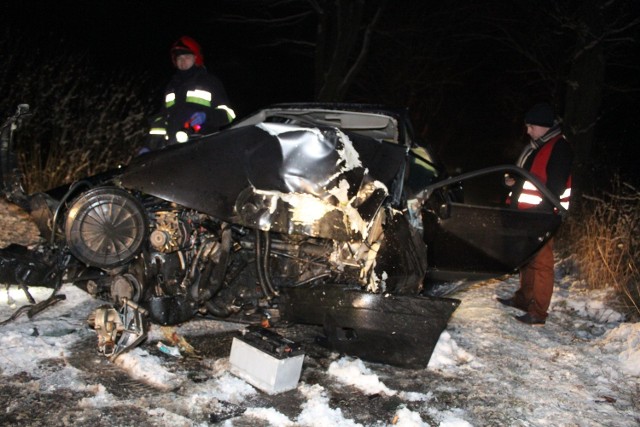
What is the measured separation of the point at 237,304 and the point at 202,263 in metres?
0.38

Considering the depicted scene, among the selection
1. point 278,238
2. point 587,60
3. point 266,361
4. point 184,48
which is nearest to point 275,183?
point 278,238

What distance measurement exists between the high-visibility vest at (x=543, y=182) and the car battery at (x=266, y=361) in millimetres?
2420

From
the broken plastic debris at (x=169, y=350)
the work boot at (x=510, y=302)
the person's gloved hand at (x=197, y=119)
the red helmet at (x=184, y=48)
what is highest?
the red helmet at (x=184, y=48)

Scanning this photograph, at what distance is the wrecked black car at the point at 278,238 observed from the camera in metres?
3.47

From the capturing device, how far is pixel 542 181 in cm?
473

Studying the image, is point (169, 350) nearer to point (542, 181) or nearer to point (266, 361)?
point (266, 361)

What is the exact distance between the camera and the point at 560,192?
468cm

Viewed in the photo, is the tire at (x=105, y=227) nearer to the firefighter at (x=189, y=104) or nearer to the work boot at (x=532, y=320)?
the firefighter at (x=189, y=104)

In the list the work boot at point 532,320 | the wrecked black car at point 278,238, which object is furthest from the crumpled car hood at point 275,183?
the work boot at point 532,320

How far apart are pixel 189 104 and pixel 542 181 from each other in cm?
303

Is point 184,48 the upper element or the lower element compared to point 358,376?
upper

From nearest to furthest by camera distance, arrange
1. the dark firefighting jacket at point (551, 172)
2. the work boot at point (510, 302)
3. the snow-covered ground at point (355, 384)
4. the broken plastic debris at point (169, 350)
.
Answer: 1. the snow-covered ground at point (355, 384)
2. the broken plastic debris at point (169, 350)
3. the dark firefighting jacket at point (551, 172)
4. the work boot at point (510, 302)

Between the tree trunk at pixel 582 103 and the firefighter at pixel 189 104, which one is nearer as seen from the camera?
the firefighter at pixel 189 104

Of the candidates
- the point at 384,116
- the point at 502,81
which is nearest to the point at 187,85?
the point at 384,116
